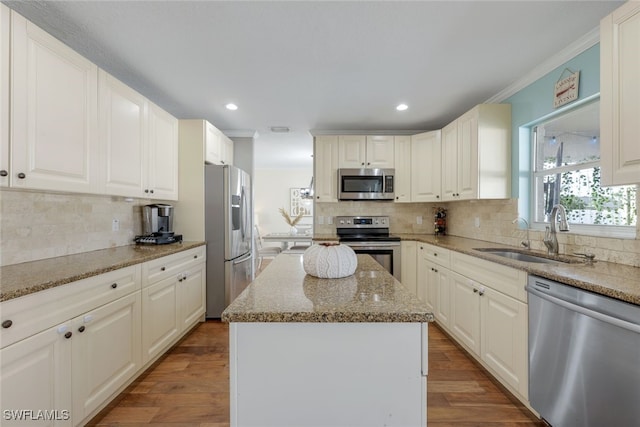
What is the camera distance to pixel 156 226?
2674 millimetres

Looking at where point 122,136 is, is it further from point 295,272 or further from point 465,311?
point 465,311

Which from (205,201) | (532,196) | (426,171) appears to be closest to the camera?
(532,196)

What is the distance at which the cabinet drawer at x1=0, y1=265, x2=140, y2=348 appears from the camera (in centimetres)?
112

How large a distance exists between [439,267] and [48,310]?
2.84 metres

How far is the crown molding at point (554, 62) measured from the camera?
69.9 inches

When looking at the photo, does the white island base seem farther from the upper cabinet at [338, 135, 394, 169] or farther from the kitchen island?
the upper cabinet at [338, 135, 394, 169]

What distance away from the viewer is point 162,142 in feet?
8.55

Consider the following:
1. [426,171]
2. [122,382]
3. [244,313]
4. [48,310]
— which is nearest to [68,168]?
[48,310]

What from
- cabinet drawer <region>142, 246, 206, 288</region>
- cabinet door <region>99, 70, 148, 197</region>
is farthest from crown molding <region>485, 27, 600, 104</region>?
cabinet drawer <region>142, 246, 206, 288</region>

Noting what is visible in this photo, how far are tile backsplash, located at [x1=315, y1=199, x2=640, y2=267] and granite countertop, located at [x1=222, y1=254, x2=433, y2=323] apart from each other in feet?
4.79

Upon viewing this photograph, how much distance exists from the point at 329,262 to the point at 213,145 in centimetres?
250

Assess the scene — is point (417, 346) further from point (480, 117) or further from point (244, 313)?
point (480, 117)

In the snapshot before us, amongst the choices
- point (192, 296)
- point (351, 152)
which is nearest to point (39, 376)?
point (192, 296)

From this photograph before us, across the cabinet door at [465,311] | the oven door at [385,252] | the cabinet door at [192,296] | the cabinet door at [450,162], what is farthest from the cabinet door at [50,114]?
the cabinet door at [450,162]
